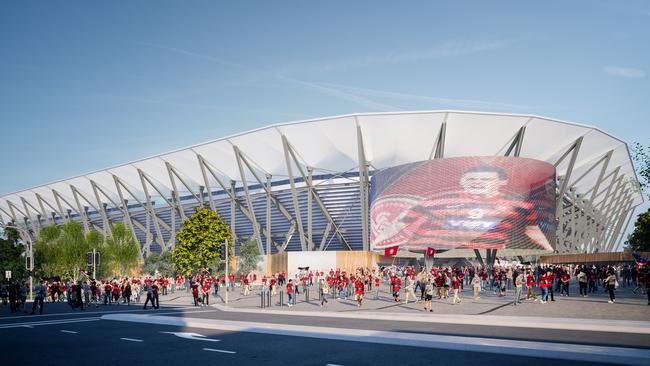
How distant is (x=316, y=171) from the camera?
6194 centimetres

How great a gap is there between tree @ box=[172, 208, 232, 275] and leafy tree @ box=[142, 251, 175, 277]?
12.5 meters

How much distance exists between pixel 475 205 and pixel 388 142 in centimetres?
1073

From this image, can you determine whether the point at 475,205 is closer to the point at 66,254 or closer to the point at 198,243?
the point at 198,243

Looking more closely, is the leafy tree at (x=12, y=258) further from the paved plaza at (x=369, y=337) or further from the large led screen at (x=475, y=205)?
the paved plaza at (x=369, y=337)

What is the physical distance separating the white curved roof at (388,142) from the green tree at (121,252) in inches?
412

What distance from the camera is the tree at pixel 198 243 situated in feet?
153

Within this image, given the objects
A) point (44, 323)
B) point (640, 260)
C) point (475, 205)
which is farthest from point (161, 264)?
point (640, 260)

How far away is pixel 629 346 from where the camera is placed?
12.8m

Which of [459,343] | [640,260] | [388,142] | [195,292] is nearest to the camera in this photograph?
[459,343]

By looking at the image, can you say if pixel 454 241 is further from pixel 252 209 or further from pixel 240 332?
pixel 240 332

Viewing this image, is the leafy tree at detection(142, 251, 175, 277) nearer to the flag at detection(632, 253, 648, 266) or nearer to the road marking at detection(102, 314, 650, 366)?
the road marking at detection(102, 314, 650, 366)

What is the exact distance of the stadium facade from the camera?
5459cm

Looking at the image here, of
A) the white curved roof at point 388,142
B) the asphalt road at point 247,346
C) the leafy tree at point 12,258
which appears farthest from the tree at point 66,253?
the asphalt road at point 247,346

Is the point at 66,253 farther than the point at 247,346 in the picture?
Yes
